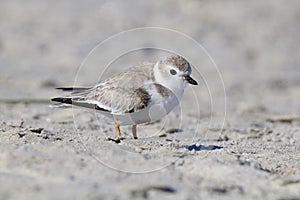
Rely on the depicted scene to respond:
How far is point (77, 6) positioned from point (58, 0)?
2.90 feet

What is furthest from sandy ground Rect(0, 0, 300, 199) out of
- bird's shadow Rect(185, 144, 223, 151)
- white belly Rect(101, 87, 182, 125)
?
white belly Rect(101, 87, 182, 125)

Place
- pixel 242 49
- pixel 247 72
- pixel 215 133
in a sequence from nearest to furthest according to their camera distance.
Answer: pixel 215 133 < pixel 247 72 < pixel 242 49

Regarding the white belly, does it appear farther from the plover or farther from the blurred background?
the blurred background

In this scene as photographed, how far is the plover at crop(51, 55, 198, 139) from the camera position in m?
6.39

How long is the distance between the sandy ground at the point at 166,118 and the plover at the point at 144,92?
31cm

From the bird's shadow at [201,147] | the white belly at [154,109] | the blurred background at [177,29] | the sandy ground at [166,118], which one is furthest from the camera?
the blurred background at [177,29]

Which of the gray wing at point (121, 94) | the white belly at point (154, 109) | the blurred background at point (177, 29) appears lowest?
the white belly at point (154, 109)

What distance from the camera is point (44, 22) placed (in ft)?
55.7

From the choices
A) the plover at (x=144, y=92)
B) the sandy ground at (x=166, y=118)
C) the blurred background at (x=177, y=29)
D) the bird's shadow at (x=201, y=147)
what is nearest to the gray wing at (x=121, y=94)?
the plover at (x=144, y=92)

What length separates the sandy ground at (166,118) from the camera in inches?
199

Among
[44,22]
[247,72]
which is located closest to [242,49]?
[247,72]

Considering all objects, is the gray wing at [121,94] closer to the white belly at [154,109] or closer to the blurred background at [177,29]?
the white belly at [154,109]

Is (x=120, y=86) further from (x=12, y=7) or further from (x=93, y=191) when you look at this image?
(x=12, y=7)

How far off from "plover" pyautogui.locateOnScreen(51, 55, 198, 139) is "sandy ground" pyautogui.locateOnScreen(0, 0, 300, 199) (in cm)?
31
